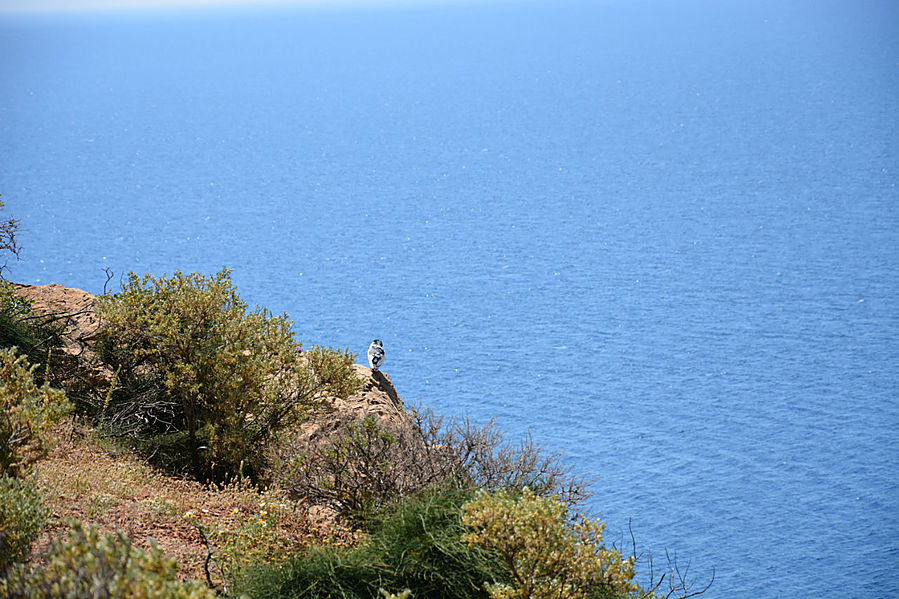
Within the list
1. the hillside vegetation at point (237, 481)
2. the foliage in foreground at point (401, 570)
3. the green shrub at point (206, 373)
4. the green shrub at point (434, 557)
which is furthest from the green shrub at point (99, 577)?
the green shrub at point (206, 373)

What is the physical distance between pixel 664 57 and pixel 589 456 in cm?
7727

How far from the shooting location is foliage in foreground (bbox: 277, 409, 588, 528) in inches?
408

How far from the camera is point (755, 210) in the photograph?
4394 centimetres

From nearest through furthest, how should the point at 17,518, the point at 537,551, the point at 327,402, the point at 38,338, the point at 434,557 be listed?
the point at 17,518, the point at 537,551, the point at 434,557, the point at 327,402, the point at 38,338

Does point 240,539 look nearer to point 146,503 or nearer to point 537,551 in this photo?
point 146,503

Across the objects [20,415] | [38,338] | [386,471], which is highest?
[38,338]

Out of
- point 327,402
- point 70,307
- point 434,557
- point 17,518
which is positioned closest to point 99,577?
point 17,518

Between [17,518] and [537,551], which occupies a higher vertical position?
[537,551]

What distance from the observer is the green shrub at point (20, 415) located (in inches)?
336

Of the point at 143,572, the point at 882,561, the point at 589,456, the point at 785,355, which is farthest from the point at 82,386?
the point at 785,355

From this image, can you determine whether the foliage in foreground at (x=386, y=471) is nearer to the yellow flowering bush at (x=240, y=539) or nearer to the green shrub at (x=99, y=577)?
the yellow flowering bush at (x=240, y=539)

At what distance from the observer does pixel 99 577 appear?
15.5 ft

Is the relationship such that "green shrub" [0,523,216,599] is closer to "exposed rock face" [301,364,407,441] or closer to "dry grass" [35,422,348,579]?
"dry grass" [35,422,348,579]

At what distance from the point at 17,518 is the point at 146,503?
2.90 meters
